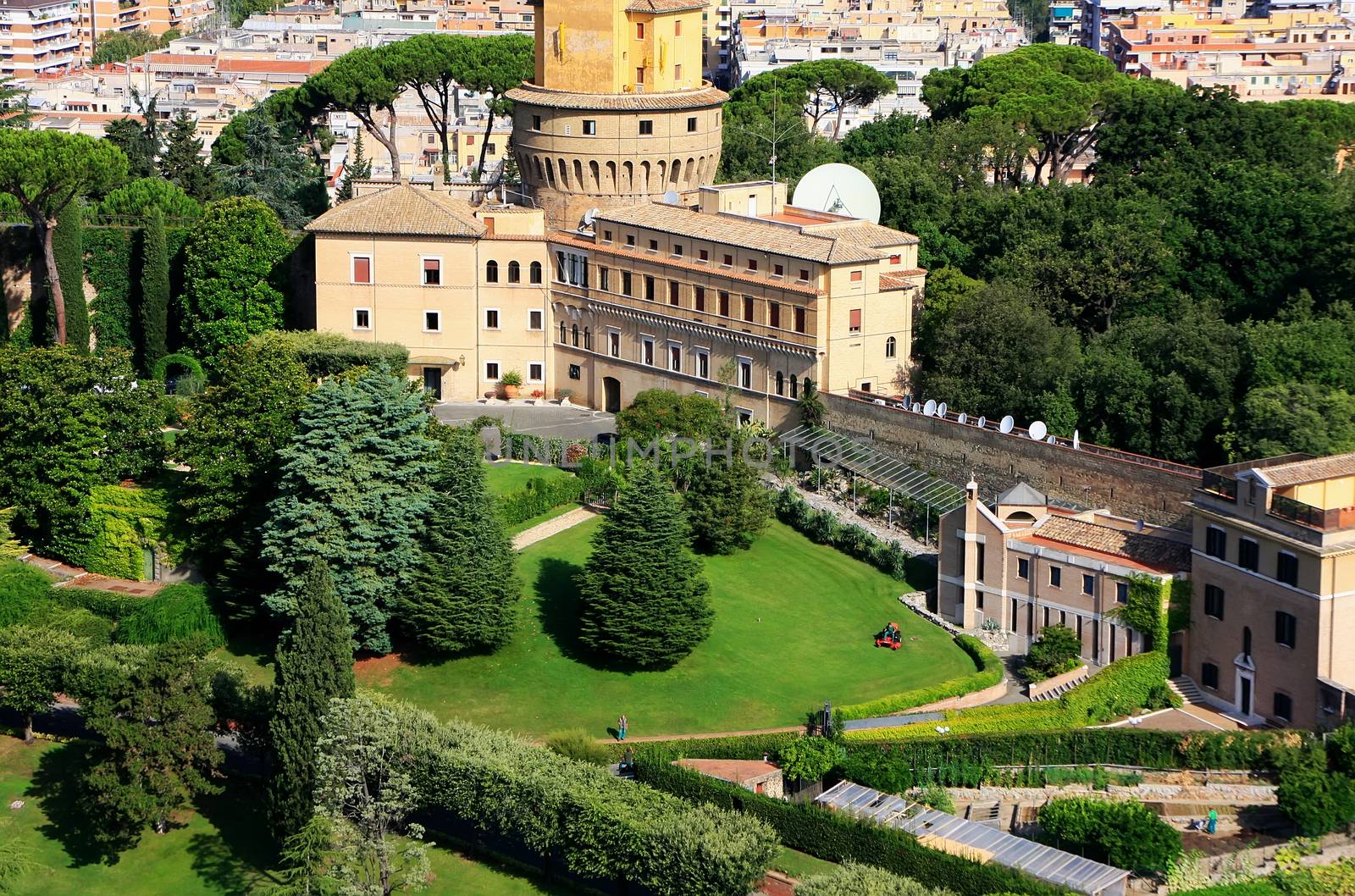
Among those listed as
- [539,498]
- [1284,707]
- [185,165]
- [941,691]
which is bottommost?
[941,691]

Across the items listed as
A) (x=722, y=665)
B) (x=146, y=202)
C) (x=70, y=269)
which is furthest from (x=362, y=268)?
(x=722, y=665)

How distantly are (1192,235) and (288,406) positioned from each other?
3396 centimetres

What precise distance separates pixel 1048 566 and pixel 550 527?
16.0 metres

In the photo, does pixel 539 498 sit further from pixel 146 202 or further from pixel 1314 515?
pixel 146 202

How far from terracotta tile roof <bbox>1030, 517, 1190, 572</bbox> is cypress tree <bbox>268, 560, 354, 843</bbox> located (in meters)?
21.4

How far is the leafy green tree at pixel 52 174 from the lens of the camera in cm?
8875

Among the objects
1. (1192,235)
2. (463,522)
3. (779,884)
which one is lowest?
(779,884)

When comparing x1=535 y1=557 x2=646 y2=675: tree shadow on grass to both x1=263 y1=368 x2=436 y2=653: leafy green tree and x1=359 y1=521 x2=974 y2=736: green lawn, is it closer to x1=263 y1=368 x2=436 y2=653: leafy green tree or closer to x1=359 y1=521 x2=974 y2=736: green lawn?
x1=359 y1=521 x2=974 y2=736: green lawn

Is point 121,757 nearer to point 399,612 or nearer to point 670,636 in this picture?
point 399,612

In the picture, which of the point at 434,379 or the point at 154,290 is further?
the point at 154,290

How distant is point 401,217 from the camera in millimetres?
87312

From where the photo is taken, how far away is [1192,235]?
86.1 meters

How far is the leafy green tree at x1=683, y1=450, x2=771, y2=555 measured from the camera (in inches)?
2889

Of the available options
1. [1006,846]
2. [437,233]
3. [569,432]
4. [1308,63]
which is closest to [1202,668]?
[1006,846]
